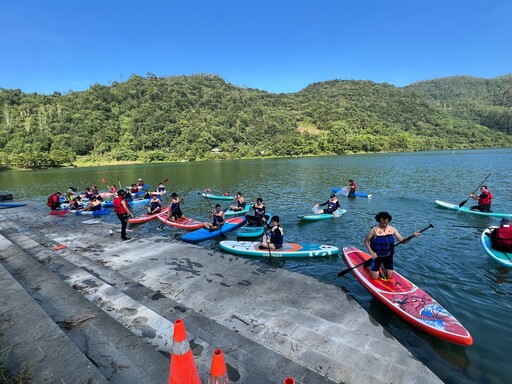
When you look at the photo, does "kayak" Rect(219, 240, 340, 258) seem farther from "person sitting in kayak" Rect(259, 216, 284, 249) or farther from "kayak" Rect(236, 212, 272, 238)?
"kayak" Rect(236, 212, 272, 238)

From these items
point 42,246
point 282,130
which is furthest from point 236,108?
point 42,246

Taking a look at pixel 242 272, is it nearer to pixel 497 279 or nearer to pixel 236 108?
pixel 497 279

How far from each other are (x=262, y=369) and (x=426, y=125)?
192 m

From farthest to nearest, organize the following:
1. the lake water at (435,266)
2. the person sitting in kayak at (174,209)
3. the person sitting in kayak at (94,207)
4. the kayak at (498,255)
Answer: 1. the person sitting in kayak at (94,207)
2. the person sitting in kayak at (174,209)
3. the kayak at (498,255)
4. the lake water at (435,266)

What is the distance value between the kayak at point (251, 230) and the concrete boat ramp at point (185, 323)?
4.51 metres

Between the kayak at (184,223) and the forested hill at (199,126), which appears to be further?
the forested hill at (199,126)

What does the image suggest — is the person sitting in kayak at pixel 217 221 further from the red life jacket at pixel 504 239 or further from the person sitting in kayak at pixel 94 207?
the red life jacket at pixel 504 239

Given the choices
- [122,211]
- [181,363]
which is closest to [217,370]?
[181,363]

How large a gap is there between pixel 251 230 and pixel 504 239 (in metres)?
Result: 10.0

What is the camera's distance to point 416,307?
273 inches

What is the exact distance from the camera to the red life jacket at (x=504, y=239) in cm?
1026

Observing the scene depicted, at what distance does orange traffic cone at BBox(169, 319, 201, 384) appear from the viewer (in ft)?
11.6

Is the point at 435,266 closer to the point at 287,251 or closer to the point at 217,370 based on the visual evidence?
the point at 287,251

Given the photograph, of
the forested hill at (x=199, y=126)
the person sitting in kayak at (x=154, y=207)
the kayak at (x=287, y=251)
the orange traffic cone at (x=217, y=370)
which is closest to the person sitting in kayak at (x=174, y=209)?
the person sitting in kayak at (x=154, y=207)
